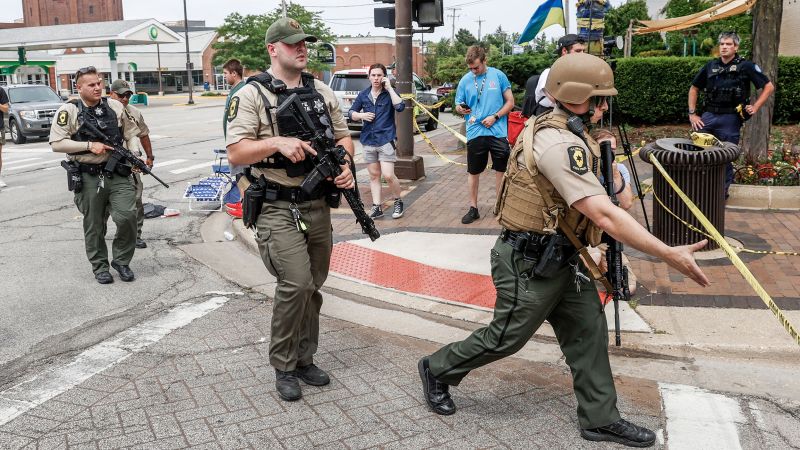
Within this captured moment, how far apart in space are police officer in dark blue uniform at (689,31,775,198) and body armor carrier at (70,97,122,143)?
631 centimetres

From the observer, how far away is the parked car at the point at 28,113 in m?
21.3

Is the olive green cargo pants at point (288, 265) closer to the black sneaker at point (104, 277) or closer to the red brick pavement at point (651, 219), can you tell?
the red brick pavement at point (651, 219)

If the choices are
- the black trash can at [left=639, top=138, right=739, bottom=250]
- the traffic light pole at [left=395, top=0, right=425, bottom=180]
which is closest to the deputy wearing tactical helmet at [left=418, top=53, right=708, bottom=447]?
the black trash can at [left=639, top=138, right=739, bottom=250]

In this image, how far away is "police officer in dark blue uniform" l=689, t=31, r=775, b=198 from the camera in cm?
843

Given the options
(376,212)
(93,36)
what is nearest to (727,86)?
(376,212)

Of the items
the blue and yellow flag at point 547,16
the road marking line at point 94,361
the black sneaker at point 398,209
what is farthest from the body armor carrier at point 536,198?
the blue and yellow flag at point 547,16

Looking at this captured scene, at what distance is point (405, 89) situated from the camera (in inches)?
456

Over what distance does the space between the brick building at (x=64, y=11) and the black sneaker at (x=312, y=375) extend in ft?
347

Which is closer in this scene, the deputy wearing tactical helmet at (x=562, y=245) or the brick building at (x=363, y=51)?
the deputy wearing tactical helmet at (x=562, y=245)

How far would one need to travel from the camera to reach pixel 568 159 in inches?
134

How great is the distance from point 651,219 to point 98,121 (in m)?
5.84

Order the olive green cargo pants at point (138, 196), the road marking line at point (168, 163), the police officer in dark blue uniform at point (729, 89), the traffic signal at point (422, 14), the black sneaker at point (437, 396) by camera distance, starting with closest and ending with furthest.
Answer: the black sneaker at point (437, 396), the olive green cargo pants at point (138, 196), the police officer in dark blue uniform at point (729, 89), the traffic signal at point (422, 14), the road marking line at point (168, 163)

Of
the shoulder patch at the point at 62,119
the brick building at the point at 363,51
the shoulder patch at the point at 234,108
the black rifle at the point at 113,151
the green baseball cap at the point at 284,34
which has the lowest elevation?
the black rifle at the point at 113,151

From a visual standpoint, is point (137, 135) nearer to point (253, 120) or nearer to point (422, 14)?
point (253, 120)
